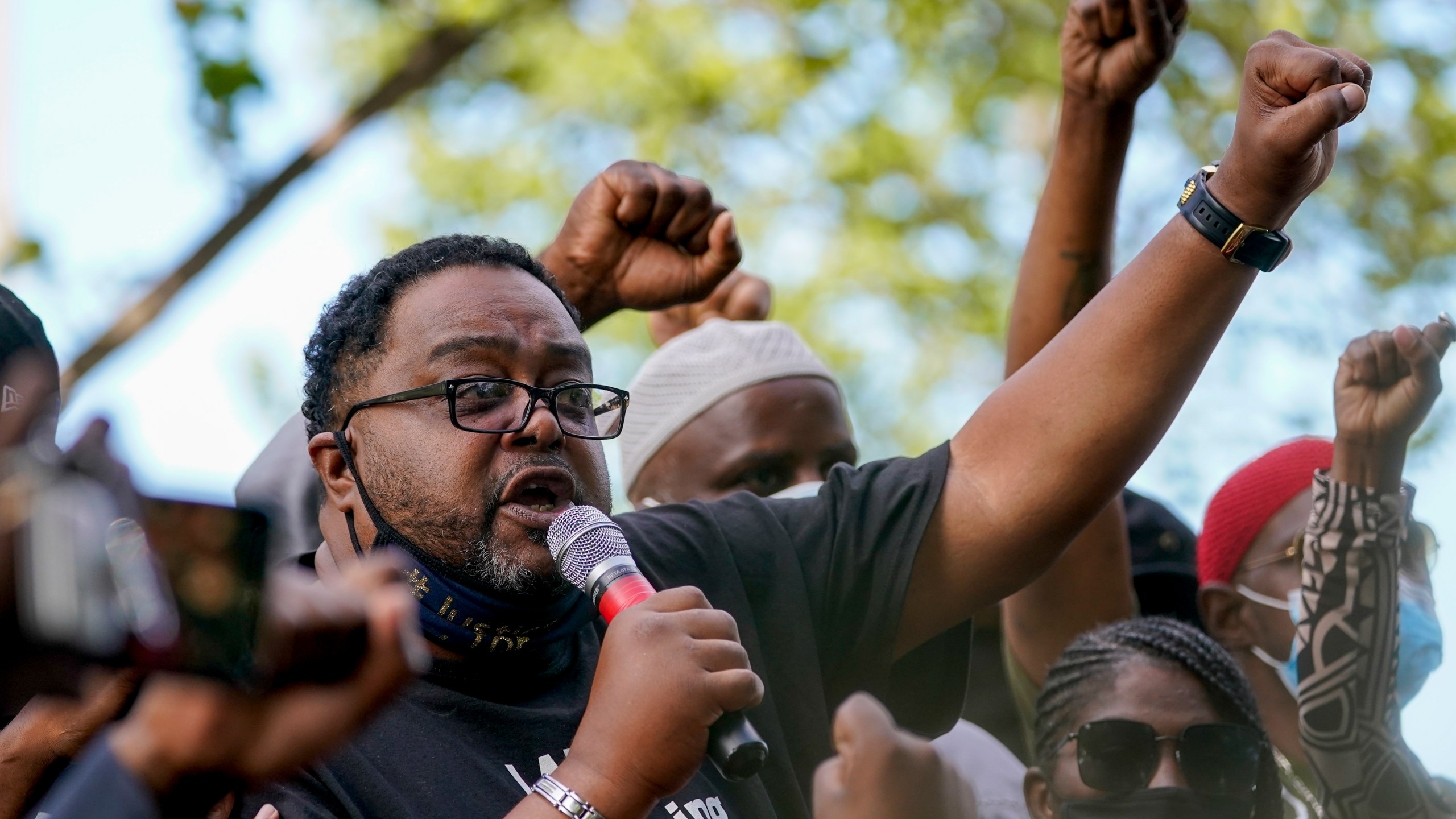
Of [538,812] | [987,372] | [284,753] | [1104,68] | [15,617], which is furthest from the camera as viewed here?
[987,372]

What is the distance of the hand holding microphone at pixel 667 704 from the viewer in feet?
6.55

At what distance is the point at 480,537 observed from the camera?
8.35ft

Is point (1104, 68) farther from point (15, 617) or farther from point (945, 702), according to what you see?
point (15, 617)

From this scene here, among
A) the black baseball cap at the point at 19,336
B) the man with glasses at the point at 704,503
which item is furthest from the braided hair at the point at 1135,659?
the black baseball cap at the point at 19,336

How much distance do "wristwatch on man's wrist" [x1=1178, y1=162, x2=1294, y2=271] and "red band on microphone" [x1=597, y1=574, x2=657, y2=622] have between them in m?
1.09

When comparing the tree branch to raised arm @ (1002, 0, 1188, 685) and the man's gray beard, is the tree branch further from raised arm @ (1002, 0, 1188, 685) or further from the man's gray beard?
raised arm @ (1002, 0, 1188, 685)

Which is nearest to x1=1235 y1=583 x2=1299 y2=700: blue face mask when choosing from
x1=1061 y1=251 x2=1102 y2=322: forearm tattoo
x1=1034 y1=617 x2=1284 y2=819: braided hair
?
x1=1034 y1=617 x2=1284 y2=819: braided hair

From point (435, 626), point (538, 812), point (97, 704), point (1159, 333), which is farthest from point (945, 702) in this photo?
point (97, 704)

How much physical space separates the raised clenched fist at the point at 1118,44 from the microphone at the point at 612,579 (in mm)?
1302

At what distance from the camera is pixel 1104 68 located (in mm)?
3031

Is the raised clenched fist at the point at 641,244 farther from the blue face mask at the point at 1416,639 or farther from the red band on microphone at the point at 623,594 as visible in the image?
the blue face mask at the point at 1416,639

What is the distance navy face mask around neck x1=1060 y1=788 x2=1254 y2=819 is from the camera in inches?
115

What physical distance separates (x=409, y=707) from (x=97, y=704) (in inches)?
24.8

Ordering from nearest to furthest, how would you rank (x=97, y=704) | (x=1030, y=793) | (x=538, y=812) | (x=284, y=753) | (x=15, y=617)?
(x=15, y=617), (x=284, y=753), (x=97, y=704), (x=538, y=812), (x=1030, y=793)
